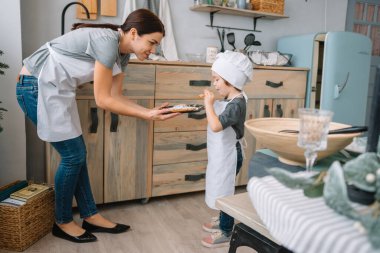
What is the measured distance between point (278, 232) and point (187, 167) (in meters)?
2.01

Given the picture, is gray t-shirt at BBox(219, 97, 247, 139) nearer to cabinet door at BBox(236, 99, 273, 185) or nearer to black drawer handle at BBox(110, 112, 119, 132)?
black drawer handle at BBox(110, 112, 119, 132)

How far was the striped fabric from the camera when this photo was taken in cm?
62

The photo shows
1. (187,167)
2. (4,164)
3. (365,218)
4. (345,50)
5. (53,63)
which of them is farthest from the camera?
(345,50)

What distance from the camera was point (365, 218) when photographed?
23.9 inches

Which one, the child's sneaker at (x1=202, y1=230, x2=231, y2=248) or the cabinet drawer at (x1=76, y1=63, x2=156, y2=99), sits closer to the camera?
the child's sneaker at (x1=202, y1=230, x2=231, y2=248)

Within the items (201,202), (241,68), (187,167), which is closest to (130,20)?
(241,68)

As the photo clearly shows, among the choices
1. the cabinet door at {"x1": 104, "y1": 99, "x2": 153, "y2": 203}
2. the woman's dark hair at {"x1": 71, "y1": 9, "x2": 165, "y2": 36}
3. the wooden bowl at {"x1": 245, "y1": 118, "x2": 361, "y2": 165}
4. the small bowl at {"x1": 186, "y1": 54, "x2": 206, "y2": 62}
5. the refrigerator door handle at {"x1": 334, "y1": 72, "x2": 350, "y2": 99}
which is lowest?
the cabinet door at {"x1": 104, "y1": 99, "x2": 153, "y2": 203}

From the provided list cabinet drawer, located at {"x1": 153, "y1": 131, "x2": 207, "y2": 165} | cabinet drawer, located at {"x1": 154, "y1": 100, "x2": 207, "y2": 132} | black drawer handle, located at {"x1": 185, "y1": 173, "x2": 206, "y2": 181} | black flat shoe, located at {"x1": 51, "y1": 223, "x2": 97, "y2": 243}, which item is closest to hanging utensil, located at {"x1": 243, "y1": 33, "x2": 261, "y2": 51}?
cabinet drawer, located at {"x1": 154, "y1": 100, "x2": 207, "y2": 132}

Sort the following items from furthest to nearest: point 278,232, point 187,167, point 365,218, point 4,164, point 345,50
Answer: point 345,50, point 187,167, point 4,164, point 278,232, point 365,218

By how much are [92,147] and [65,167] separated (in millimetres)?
430

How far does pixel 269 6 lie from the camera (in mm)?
3336

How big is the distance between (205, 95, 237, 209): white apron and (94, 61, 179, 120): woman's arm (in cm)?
30

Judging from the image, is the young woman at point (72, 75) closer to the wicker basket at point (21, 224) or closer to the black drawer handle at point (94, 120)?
the wicker basket at point (21, 224)

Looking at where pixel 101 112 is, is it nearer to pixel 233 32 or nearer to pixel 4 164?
pixel 4 164
